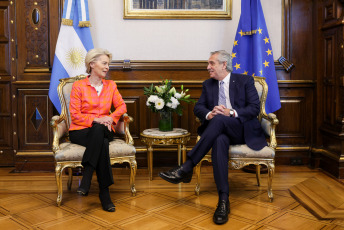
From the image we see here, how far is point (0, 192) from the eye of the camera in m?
3.71

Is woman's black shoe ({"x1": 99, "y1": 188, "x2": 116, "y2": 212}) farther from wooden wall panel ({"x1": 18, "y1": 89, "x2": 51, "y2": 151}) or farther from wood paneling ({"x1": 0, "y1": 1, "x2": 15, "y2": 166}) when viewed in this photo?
wood paneling ({"x1": 0, "y1": 1, "x2": 15, "y2": 166})

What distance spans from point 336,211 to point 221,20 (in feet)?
8.15

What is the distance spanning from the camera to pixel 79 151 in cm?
330

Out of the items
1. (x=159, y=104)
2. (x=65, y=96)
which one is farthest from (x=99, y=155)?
(x=159, y=104)

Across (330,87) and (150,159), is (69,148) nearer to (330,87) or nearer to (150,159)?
(150,159)

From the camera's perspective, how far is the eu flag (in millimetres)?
4281

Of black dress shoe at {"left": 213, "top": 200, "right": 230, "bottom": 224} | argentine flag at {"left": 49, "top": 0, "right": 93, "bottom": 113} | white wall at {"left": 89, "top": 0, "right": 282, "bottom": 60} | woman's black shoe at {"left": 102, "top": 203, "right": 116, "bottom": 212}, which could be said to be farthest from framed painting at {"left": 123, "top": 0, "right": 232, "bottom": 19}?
black dress shoe at {"left": 213, "top": 200, "right": 230, "bottom": 224}

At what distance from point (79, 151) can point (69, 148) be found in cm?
10

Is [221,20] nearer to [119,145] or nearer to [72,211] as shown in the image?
[119,145]

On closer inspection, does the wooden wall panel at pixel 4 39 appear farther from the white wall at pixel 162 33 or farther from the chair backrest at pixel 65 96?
the chair backrest at pixel 65 96

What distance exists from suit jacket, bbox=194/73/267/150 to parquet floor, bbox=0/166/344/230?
57 cm

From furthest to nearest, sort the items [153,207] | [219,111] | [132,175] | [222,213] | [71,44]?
[71,44]
[132,175]
[219,111]
[153,207]
[222,213]

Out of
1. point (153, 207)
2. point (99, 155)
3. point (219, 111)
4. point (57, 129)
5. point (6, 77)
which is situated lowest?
point (153, 207)

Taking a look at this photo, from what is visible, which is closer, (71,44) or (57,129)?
(57,129)
